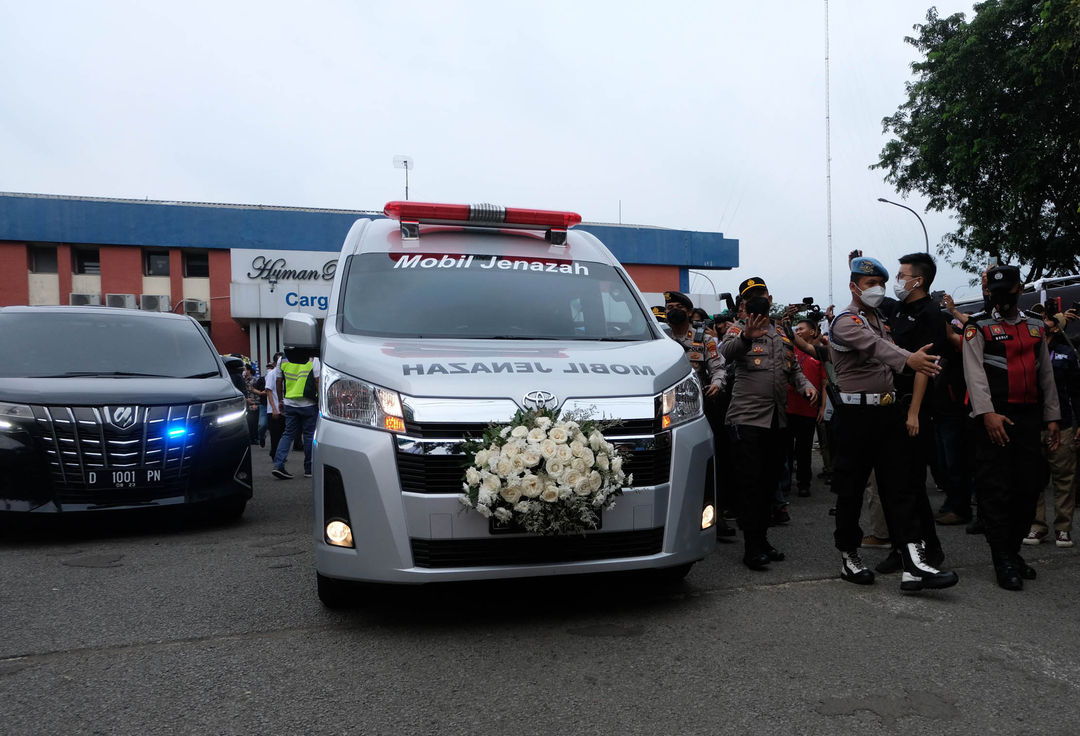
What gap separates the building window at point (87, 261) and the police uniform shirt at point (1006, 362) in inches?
1265

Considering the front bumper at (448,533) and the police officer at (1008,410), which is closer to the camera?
the front bumper at (448,533)

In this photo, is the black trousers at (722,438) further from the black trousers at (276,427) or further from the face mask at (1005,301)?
the black trousers at (276,427)

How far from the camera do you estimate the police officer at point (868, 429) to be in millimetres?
4863

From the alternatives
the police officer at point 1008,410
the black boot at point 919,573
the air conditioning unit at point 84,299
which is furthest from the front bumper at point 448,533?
the air conditioning unit at point 84,299

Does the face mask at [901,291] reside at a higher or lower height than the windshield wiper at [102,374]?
higher

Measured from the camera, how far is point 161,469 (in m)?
6.40

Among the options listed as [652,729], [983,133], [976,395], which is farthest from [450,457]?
[983,133]

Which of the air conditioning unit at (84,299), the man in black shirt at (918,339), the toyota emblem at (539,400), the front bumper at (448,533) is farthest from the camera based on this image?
the air conditioning unit at (84,299)

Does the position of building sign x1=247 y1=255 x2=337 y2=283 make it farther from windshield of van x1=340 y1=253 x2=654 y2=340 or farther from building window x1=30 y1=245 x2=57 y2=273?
windshield of van x1=340 y1=253 x2=654 y2=340

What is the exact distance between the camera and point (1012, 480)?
512 cm

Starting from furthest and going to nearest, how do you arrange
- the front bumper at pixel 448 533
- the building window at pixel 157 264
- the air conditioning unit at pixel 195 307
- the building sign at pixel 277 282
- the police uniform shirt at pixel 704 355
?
the building window at pixel 157 264
the air conditioning unit at pixel 195 307
the building sign at pixel 277 282
the police uniform shirt at pixel 704 355
the front bumper at pixel 448 533

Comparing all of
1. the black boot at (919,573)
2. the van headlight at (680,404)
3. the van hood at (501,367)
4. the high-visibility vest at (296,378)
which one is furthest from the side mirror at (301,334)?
the high-visibility vest at (296,378)

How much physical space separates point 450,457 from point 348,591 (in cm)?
109

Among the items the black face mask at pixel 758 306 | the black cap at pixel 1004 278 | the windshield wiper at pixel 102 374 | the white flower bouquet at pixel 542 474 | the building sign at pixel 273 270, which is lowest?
the white flower bouquet at pixel 542 474
